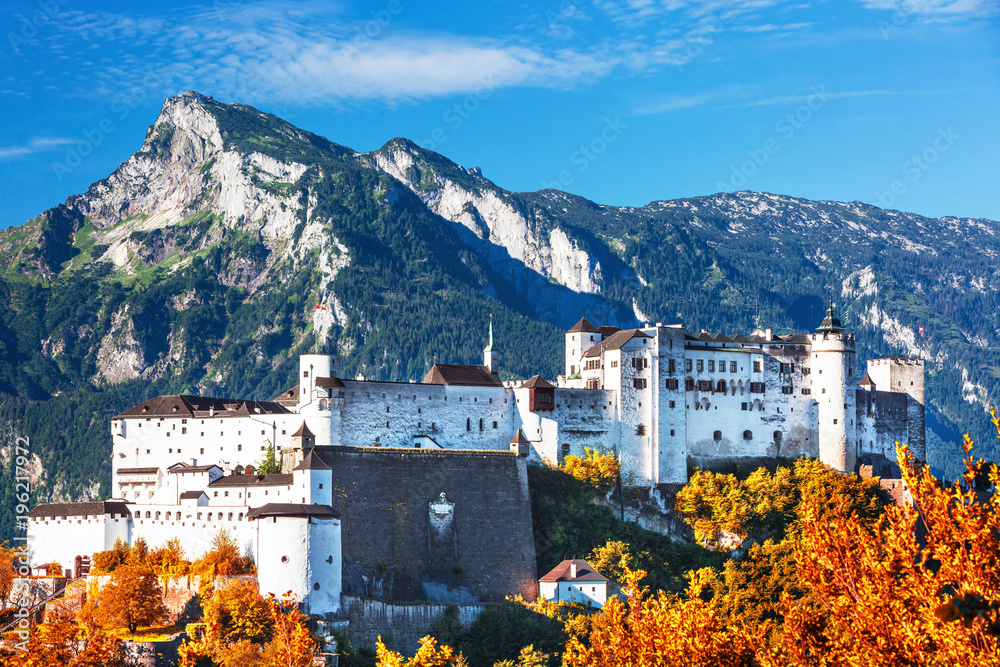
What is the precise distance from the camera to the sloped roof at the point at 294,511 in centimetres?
7138

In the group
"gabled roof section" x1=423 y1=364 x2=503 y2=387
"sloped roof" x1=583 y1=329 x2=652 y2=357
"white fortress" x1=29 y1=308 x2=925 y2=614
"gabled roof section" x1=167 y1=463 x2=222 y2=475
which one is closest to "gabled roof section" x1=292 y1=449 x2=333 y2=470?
"white fortress" x1=29 y1=308 x2=925 y2=614

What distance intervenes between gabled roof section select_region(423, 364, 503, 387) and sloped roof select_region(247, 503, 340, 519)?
21.1 m

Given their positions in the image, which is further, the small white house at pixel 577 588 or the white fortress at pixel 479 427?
the small white house at pixel 577 588

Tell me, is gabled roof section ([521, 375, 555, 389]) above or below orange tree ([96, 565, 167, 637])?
above

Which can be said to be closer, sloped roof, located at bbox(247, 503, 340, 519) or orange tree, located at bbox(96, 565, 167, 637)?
orange tree, located at bbox(96, 565, 167, 637)

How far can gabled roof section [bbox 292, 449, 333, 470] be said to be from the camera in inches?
3007

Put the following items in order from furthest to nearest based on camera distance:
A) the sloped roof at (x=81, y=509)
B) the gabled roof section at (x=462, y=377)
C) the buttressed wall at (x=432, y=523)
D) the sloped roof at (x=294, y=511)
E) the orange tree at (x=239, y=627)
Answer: the gabled roof section at (x=462, y=377) < the sloped roof at (x=81, y=509) < the buttressed wall at (x=432, y=523) < the sloped roof at (x=294, y=511) < the orange tree at (x=239, y=627)

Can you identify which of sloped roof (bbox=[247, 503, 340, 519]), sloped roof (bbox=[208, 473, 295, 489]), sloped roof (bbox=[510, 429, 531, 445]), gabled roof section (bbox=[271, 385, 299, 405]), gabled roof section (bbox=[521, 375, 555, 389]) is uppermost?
gabled roof section (bbox=[521, 375, 555, 389])

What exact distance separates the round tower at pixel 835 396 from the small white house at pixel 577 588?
30041mm

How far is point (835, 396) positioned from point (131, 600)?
197 ft

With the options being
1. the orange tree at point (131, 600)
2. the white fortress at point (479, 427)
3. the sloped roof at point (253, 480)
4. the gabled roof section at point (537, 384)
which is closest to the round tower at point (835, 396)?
→ the white fortress at point (479, 427)

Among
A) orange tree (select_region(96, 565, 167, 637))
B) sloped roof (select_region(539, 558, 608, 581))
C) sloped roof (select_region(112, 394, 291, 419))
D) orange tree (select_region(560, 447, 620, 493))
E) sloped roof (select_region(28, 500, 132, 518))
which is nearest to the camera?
orange tree (select_region(96, 565, 167, 637))

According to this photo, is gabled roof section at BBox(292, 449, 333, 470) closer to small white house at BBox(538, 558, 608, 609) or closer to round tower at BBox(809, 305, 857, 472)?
small white house at BBox(538, 558, 608, 609)

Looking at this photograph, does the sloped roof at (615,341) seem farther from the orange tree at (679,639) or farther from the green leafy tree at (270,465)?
the orange tree at (679,639)
